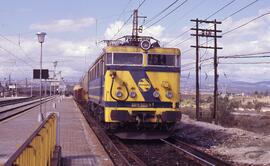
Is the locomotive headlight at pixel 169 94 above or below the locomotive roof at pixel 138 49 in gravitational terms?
below

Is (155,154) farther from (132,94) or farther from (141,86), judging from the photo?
(141,86)

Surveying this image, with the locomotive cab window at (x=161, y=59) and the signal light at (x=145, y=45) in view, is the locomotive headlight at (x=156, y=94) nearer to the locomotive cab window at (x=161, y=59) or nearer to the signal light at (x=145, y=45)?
the locomotive cab window at (x=161, y=59)

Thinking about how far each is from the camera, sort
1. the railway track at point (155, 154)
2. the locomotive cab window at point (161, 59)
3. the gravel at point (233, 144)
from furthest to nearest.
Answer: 1. the locomotive cab window at point (161, 59)
2. the gravel at point (233, 144)
3. the railway track at point (155, 154)

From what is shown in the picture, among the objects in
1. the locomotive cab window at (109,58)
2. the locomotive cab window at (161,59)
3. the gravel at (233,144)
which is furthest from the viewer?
the locomotive cab window at (161,59)

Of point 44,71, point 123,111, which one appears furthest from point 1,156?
point 44,71

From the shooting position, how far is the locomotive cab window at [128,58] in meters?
17.4

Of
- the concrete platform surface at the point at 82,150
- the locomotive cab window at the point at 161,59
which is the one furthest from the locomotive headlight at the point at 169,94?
the concrete platform surface at the point at 82,150

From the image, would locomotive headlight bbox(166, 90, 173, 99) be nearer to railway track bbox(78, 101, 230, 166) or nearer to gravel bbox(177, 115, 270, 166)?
railway track bbox(78, 101, 230, 166)

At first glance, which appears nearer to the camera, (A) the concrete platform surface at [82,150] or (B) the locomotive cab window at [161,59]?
(A) the concrete platform surface at [82,150]

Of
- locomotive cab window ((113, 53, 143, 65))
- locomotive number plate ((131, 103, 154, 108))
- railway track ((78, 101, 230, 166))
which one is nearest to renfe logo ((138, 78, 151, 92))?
locomotive number plate ((131, 103, 154, 108))

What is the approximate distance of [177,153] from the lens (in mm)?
15273

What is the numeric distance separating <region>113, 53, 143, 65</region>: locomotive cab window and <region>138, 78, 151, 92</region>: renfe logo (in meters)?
0.68

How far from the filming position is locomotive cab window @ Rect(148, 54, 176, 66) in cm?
1767

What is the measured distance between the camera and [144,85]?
17.4 m
